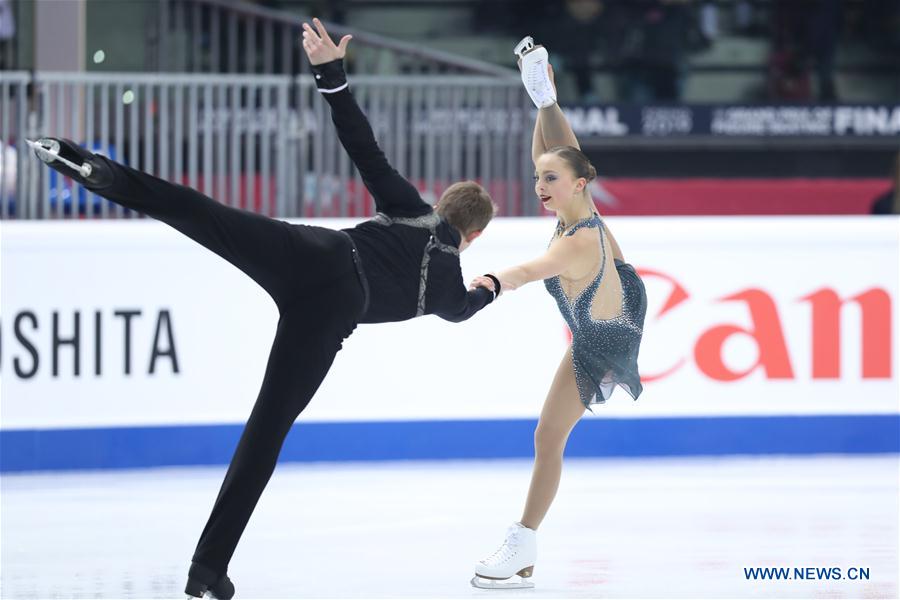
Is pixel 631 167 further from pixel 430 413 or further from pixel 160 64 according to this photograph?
pixel 430 413

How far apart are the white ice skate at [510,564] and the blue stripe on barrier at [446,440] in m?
2.44

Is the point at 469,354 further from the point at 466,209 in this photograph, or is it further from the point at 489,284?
the point at 489,284

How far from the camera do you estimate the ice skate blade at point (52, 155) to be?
3.68m

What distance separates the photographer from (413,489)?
6242 millimetres

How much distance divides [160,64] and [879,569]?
5.62m

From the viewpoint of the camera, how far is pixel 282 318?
3.97m

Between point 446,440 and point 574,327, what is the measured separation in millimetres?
2536

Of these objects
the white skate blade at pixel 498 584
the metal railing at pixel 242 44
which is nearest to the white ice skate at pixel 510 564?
the white skate blade at pixel 498 584

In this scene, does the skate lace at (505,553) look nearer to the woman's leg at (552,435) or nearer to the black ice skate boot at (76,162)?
the woman's leg at (552,435)

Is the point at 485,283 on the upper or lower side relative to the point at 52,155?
lower

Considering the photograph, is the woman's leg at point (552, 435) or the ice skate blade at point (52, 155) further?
the woman's leg at point (552, 435)

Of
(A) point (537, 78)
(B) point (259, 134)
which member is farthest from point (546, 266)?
(B) point (259, 134)

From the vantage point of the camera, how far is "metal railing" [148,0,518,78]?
27.2 feet

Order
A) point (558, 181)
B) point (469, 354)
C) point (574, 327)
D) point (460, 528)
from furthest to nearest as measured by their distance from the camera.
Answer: point (469, 354) → point (460, 528) → point (574, 327) → point (558, 181)
